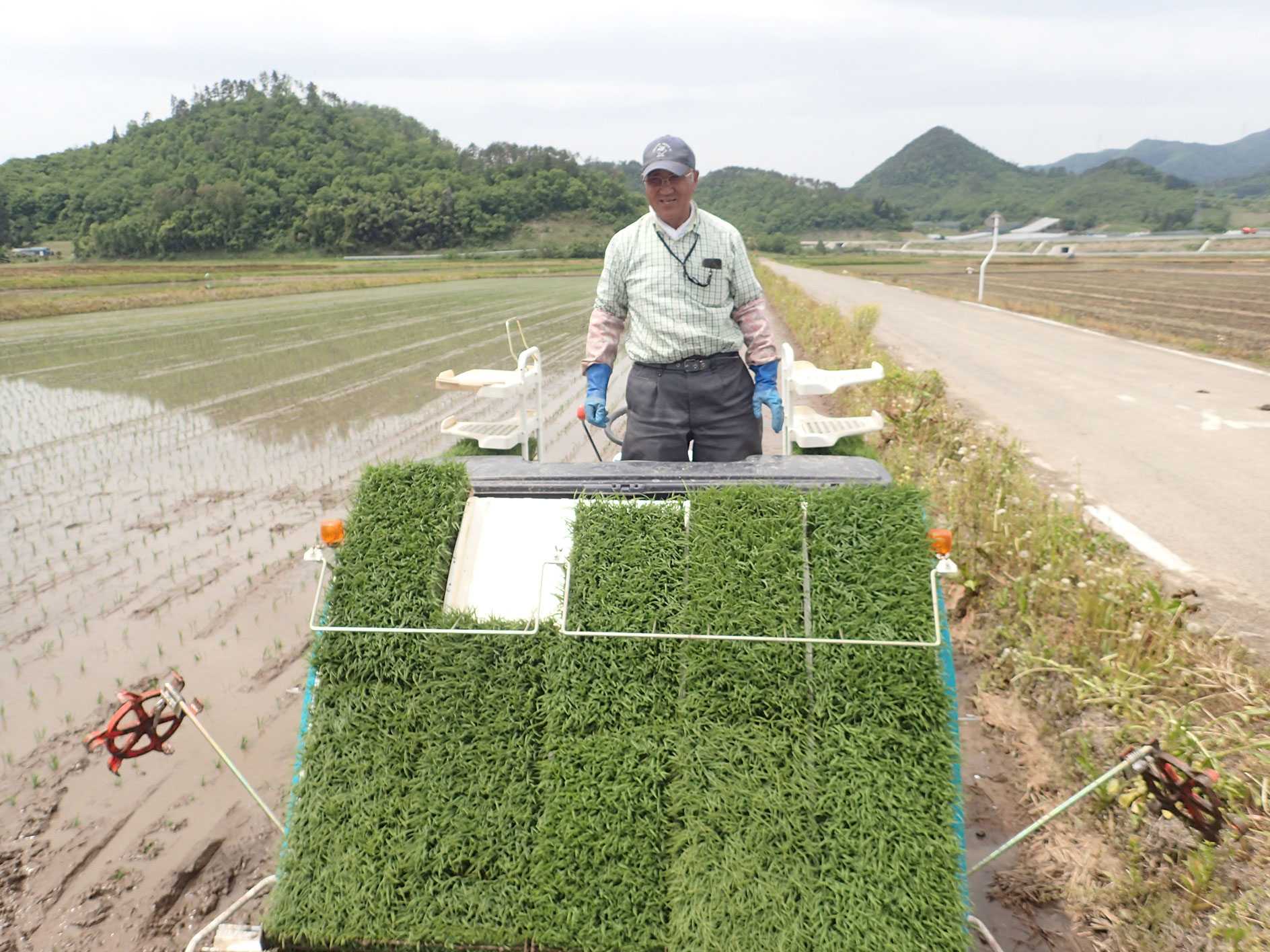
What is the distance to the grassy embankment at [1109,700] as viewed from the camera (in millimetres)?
2094

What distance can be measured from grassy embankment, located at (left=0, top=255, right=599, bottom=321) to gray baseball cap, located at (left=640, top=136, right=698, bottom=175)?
24.6 metres

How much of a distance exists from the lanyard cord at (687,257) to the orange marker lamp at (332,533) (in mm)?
1529

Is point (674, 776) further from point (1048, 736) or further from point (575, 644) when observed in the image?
point (1048, 736)

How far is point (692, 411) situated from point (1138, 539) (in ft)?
8.95

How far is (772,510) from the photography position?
2.22m

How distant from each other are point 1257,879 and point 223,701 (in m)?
3.76

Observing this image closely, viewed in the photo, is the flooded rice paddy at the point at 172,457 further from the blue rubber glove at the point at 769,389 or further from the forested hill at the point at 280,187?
the forested hill at the point at 280,187

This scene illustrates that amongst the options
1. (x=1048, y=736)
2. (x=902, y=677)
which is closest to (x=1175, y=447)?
(x=1048, y=736)

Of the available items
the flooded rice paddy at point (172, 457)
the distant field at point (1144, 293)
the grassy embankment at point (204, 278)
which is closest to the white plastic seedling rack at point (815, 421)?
the flooded rice paddy at point (172, 457)

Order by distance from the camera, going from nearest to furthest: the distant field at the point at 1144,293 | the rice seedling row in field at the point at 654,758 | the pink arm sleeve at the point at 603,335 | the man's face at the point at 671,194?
the rice seedling row in field at the point at 654,758 → the man's face at the point at 671,194 → the pink arm sleeve at the point at 603,335 → the distant field at the point at 1144,293

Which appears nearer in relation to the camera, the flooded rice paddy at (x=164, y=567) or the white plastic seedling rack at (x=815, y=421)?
the flooded rice paddy at (x=164, y=567)

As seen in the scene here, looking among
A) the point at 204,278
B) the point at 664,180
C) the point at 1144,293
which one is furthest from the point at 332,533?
the point at 204,278

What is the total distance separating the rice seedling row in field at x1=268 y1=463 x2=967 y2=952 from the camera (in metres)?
1.90

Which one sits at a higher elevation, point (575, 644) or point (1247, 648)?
point (575, 644)
